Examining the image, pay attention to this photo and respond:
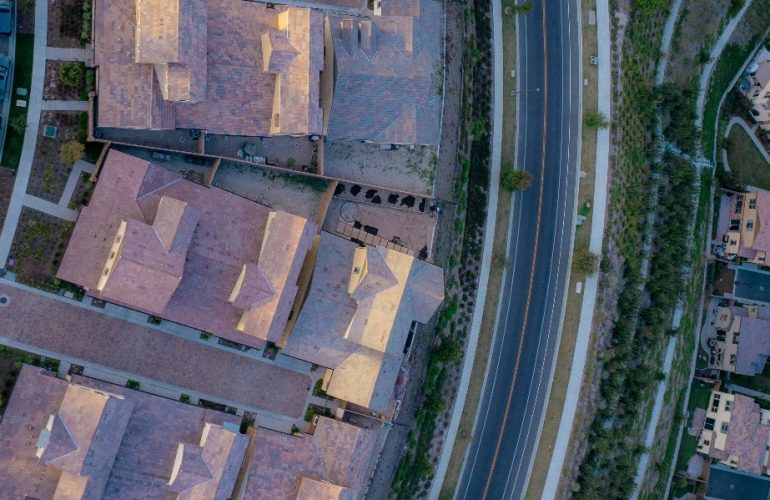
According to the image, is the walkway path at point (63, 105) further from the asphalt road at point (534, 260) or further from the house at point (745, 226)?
the house at point (745, 226)

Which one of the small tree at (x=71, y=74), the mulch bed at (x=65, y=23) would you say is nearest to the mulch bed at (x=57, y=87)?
the small tree at (x=71, y=74)

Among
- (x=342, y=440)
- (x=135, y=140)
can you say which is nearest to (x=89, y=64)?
(x=135, y=140)

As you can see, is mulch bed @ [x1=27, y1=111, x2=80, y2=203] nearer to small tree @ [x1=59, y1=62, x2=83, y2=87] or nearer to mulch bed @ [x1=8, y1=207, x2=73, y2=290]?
mulch bed @ [x1=8, y1=207, x2=73, y2=290]

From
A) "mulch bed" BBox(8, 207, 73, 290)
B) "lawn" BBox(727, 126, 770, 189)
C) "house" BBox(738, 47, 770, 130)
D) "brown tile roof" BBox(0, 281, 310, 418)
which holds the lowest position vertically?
"brown tile roof" BBox(0, 281, 310, 418)

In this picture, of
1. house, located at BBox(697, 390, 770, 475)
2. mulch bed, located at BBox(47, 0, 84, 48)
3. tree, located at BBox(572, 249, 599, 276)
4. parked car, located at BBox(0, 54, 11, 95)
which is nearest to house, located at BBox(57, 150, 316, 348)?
parked car, located at BBox(0, 54, 11, 95)

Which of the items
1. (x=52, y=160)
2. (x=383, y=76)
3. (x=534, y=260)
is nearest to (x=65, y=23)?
(x=52, y=160)
